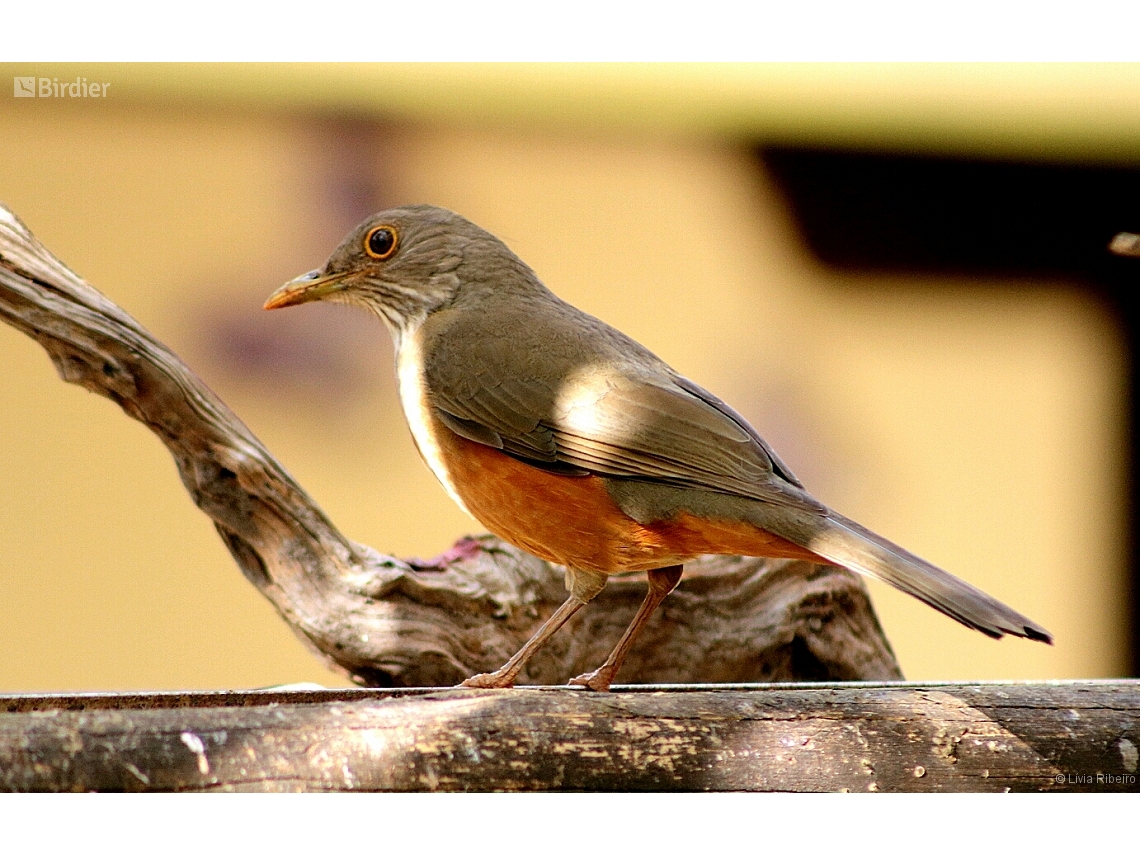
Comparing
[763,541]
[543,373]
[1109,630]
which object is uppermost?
[543,373]

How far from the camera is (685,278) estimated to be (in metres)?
5.35

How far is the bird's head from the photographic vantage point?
3551 mm

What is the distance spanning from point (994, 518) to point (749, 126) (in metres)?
2.23

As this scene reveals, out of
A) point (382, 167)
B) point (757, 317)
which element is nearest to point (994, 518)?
point (757, 317)

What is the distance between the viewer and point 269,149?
17.3 feet

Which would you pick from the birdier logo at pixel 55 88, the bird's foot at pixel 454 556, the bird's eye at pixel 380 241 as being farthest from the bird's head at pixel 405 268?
the birdier logo at pixel 55 88

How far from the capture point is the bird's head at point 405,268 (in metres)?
3.55

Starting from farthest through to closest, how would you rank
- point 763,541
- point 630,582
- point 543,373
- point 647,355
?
point 630,582
point 647,355
point 543,373
point 763,541

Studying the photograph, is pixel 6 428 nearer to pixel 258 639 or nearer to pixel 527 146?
pixel 258 639

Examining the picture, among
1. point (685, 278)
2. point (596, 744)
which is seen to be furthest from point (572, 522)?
point (685, 278)

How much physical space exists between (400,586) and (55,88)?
9.33 feet

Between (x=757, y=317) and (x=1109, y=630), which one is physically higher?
(x=757, y=317)

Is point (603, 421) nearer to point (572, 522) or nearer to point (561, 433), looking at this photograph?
point (561, 433)

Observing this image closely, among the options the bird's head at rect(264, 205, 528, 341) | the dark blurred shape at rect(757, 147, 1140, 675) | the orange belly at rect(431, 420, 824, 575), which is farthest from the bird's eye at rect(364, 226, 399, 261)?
the dark blurred shape at rect(757, 147, 1140, 675)
